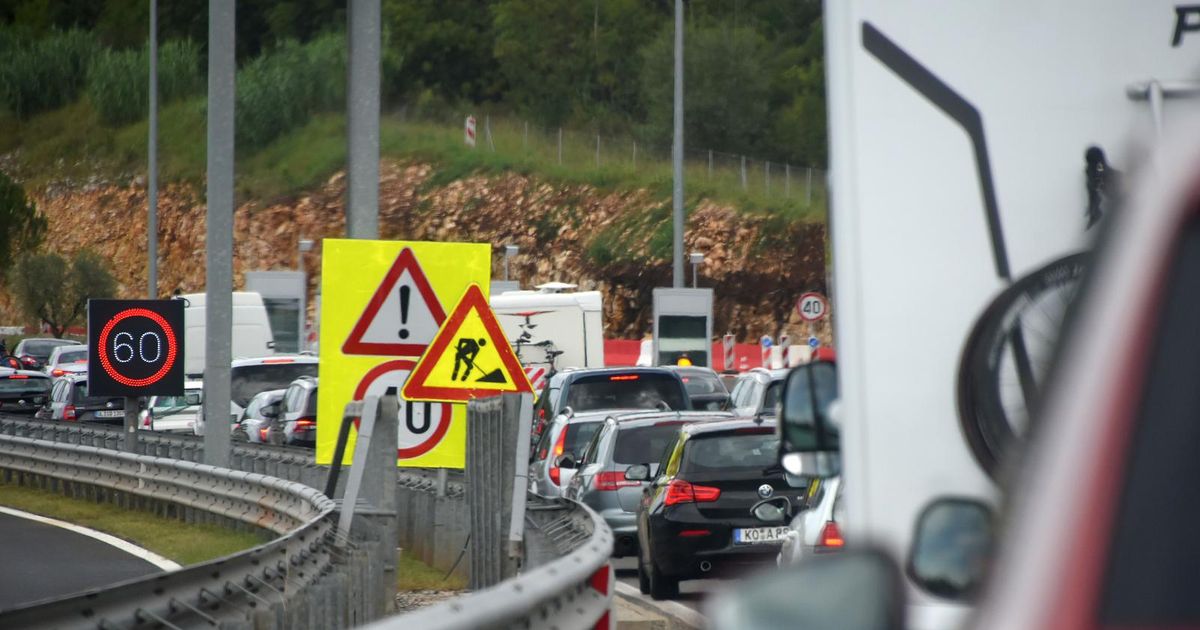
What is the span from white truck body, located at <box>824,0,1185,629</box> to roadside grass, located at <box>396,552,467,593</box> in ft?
31.3

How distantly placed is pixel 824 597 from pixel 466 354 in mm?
10997

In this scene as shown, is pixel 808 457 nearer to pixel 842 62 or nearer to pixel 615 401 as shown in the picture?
pixel 842 62

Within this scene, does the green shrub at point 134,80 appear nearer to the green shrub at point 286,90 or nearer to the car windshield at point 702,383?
the green shrub at point 286,90

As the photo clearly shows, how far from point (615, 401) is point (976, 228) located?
1977 cm

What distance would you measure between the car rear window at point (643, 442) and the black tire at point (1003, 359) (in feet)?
45.0

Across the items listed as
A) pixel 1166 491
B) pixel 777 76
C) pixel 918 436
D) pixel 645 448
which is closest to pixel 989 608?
pixel 1166 491

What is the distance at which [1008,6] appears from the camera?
16.6ft

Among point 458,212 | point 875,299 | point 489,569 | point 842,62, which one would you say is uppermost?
point 458,212

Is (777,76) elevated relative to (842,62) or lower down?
elevated

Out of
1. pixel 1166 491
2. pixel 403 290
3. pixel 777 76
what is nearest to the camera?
pixel 1166 491

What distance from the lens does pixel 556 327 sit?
4525cm

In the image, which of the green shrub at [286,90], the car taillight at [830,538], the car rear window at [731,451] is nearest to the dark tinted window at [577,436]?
the car rear window at [731,451]

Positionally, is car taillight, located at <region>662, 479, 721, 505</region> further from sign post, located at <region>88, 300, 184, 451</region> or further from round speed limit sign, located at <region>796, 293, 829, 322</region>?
round speed limit sign, located at <region>796, 293, 829, 322</region>

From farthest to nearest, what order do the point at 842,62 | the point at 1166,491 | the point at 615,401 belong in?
1. the point at 615,401
2. the point at 842,62
3. the point at 1166,491
